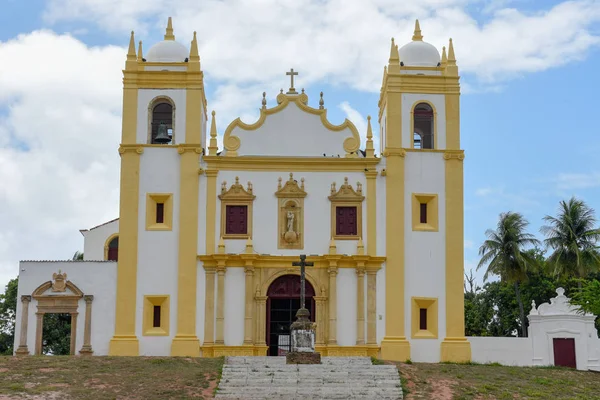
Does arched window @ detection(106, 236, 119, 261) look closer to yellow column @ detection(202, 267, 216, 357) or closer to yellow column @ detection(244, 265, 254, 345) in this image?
yellow column @ detection(202, 267, 216, 357)

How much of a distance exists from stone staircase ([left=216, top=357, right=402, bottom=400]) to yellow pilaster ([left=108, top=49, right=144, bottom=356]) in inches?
194

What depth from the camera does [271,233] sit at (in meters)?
30.6

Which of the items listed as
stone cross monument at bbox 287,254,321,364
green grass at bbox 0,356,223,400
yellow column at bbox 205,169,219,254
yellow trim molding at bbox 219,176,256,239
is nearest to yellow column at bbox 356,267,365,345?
yellow trim molding at bbox 219,176,256,239

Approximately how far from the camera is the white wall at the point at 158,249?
29.9 metres

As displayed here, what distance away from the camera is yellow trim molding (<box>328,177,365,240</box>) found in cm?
3066

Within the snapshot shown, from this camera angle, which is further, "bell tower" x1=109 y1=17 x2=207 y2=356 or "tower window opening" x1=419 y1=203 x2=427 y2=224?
"tower window opening" x1=419 y1=203 x2=427 y2=224

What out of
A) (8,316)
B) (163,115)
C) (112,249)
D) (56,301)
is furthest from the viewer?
(8,316)

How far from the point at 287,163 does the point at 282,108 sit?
1.99 meters

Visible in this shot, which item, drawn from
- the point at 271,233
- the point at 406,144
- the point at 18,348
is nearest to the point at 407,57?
the point at 406,144

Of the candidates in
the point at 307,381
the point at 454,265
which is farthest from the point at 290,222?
the point at 307,381

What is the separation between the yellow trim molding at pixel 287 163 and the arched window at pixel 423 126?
7.07 feet

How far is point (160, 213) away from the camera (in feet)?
101

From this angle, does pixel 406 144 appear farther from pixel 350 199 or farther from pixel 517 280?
pixel 517 280

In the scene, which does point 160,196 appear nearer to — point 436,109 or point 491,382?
point 436,109
